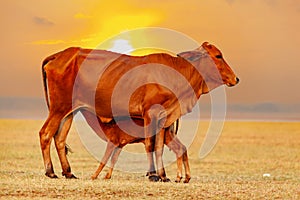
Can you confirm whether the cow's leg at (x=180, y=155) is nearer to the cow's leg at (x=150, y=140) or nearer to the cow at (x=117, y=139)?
the cow at (x=117, y=139)

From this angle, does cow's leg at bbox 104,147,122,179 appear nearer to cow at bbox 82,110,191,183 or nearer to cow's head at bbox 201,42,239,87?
cow at bbox 82,110,191,183

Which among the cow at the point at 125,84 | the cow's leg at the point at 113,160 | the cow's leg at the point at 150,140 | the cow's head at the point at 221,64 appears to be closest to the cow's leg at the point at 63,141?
the cow at the point at 125,84

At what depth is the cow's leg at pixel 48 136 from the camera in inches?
658

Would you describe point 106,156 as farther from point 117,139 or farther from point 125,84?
point 125,84

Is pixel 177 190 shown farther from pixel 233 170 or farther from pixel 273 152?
pixel 273 152

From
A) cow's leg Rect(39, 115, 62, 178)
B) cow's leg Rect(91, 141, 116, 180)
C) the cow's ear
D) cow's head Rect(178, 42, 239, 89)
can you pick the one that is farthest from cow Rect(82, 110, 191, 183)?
the cow's ear

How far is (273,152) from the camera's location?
3597 centimetres

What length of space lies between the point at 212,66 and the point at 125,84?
1820 mm

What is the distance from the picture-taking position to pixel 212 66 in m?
16.7

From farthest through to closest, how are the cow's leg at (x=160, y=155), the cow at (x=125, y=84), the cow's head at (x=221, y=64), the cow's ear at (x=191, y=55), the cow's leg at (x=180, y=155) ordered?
the cow's ear at (x=191, y=55), the cow's head at (x=221, y=64), the cow at (x=125, y=84), the cow's leg at (x=180, y=155), the cow's leg at (x=160, y=155)

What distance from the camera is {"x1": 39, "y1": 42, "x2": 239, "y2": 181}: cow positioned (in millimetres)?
16516

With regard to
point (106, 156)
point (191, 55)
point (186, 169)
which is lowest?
point (186, 169)

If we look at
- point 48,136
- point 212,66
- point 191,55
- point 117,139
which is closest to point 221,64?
point 212,66

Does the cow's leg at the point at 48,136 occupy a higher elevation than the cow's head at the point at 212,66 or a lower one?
lower
